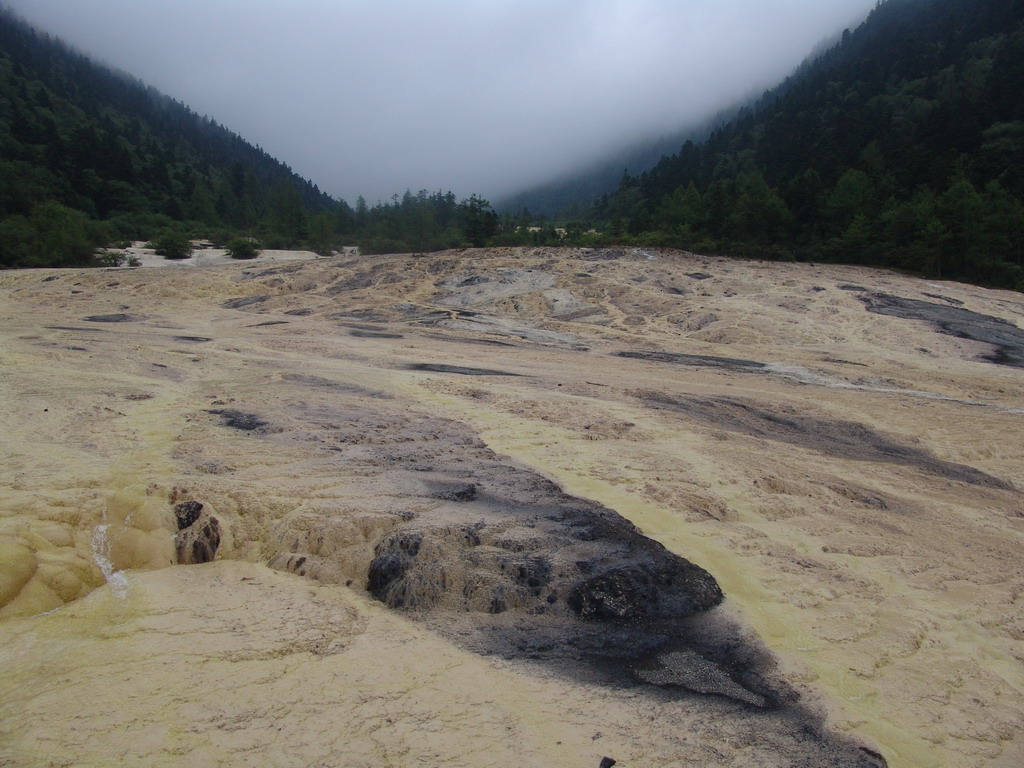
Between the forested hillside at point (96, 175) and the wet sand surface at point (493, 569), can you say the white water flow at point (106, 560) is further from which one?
the forested hillside at point (96, 175)

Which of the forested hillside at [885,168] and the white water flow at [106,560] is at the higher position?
the forested hillside at [885,168]

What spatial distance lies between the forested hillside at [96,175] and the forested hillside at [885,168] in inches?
1205

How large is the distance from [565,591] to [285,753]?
214 centimetres

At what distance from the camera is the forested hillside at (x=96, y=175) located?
3083 centimetres

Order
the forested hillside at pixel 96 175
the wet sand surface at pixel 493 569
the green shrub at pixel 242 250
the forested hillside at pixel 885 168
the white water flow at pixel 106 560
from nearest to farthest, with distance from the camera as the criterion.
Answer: the wet sand surface at pixel 493 569 < the white water flow at pixel 106 560 < the forested hillside at pixel 885 168 < the forested hillside at pixel 96 175 < the green shrub at pixel 242 250

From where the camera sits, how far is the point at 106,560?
4.25m

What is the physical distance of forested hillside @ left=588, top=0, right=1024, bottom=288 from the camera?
1089 inches

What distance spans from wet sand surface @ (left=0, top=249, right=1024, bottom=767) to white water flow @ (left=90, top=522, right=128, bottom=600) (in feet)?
0.07

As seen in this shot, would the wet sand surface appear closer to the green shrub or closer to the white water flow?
the white water flow

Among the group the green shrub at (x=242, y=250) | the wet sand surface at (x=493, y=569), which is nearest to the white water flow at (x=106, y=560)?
the wet sand surface at (x=493, y=569)

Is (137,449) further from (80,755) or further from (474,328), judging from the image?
(474,328)

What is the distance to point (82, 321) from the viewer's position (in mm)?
15344

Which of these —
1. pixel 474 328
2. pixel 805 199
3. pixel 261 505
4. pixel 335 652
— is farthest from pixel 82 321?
pixel 805 199

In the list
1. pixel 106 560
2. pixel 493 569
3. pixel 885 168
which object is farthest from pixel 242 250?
pixel 885 168
